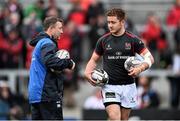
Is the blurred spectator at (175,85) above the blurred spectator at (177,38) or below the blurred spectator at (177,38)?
below

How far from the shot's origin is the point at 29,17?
17797mm

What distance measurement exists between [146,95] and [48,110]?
6.24 meters

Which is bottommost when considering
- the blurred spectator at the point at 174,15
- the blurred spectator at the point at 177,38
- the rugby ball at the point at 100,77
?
the rugby ball at the point at 100,77

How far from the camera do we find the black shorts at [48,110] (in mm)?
10594

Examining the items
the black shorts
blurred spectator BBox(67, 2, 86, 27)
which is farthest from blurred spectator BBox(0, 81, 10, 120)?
the black shorts

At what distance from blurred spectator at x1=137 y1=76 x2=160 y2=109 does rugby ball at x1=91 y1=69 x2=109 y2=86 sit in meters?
5.61

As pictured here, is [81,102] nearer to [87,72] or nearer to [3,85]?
[3,85]

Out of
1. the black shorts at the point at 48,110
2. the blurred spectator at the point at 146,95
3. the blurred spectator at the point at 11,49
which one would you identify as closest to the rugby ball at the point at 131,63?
the black shorts at the point at 48,110

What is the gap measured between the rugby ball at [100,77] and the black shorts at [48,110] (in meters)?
0.67

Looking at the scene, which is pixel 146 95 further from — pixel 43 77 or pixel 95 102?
pixel 43 77

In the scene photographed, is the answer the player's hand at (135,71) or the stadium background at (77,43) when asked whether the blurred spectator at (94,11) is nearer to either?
the stadium background at (77,43)

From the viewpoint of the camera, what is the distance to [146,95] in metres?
16.5

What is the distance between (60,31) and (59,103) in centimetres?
108

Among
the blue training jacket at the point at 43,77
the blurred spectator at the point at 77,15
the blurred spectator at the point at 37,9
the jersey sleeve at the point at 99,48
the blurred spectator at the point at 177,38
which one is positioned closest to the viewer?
the blue training jacket at the point at 43,77
